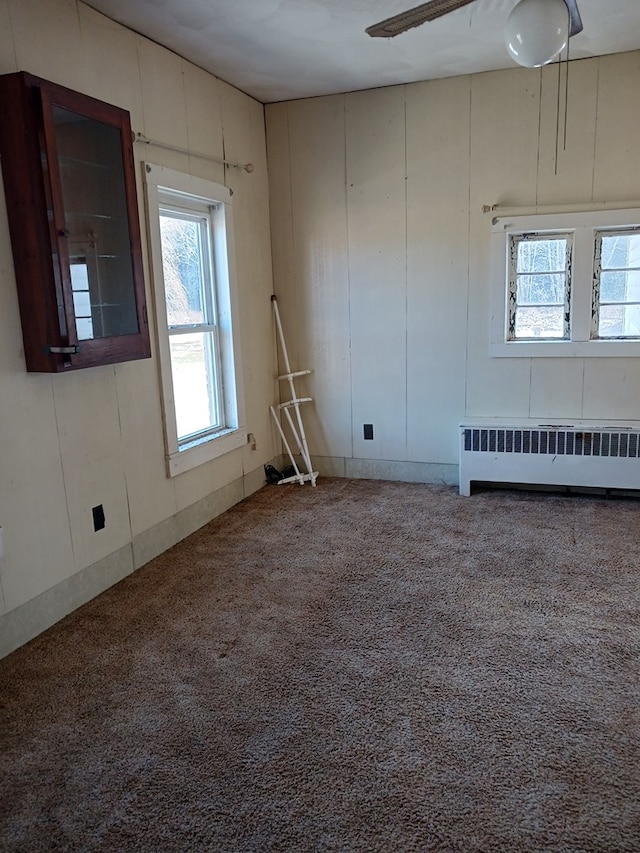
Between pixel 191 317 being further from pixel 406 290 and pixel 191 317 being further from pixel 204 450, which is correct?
pixel 406 290

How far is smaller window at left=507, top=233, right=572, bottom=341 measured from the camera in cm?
414

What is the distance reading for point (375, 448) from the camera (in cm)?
480

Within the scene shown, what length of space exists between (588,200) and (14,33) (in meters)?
3.26

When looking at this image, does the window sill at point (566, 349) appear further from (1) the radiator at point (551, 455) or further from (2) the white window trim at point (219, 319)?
(2) the white window trim at point (219, 319)

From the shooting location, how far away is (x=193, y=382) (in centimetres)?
400

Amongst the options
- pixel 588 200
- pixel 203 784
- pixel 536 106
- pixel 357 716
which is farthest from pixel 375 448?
pixel 203 784

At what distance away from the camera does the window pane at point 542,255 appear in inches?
163

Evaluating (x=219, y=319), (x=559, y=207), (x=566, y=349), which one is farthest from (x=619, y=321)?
(x=219, y=319)

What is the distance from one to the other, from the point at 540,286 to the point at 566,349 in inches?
17.7

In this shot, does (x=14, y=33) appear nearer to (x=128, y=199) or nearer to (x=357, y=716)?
(x=128, y=199)

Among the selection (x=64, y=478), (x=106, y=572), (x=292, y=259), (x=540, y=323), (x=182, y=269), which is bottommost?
(x=106, y=572)

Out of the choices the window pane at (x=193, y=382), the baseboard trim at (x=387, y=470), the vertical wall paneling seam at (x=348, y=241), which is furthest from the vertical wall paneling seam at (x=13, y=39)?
the baseboard trim at (x=387, y=470)

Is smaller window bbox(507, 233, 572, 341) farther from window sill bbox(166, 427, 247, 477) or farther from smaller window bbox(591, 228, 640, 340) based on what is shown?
window sill bbox(166, 427, 247, 477)

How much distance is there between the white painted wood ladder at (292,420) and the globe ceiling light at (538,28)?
2.88 m
